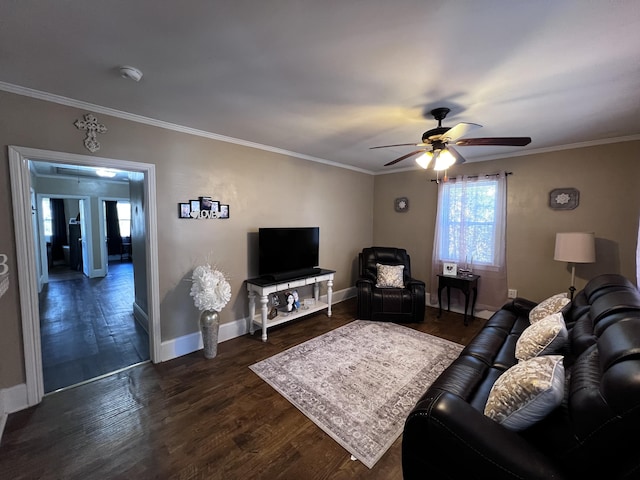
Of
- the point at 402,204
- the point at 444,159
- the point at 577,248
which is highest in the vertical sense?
the point at 444,159

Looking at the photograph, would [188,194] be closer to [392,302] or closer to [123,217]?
[392,302]

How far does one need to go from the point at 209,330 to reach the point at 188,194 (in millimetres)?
1496

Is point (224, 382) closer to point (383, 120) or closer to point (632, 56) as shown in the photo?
point (383, 120)

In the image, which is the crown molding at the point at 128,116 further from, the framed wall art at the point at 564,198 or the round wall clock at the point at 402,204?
the framed wall art at the point at 564,198

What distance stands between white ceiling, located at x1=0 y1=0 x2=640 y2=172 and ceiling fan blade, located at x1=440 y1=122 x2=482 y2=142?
0.90 ft

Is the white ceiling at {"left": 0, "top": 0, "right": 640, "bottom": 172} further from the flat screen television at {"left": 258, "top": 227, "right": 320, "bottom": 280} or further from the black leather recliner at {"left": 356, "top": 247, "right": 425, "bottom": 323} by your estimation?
the black leather recliner at {"left": 356, "top": 247, "right": 425, "bottom": 323}

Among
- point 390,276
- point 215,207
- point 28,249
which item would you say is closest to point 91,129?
point 28,249

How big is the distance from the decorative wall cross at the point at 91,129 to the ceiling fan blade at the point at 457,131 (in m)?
2.99

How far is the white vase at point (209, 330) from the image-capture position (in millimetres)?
2809

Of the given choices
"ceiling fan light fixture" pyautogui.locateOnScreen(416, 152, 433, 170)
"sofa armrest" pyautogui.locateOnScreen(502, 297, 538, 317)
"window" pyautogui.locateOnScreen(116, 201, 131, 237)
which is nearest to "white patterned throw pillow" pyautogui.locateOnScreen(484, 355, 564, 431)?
"ceiling fan light fixture" pyautogui.locateOnScreen(416, 152, 433, 170)

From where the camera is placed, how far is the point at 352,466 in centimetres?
163

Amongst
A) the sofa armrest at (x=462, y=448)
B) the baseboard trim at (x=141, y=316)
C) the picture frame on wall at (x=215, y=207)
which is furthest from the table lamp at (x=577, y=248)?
the baseboard trim at (x=141, y=316)

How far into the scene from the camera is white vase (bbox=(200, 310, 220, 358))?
2809mm

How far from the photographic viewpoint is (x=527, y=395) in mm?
1166
